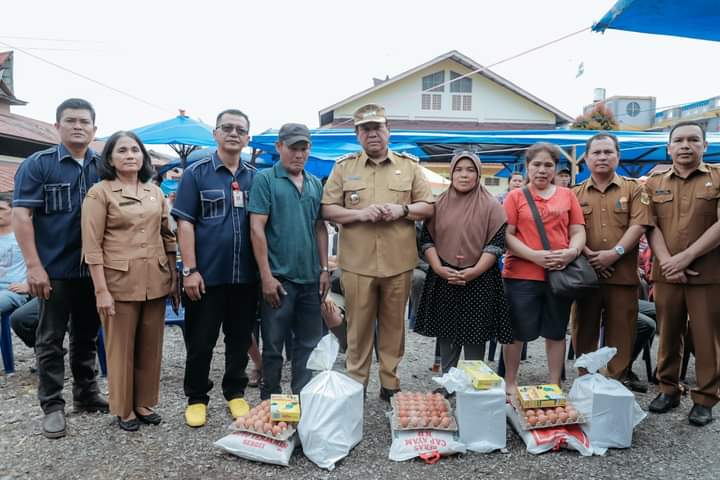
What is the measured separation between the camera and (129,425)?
3107mm

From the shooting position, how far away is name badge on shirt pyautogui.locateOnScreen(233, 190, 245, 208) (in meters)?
3.15

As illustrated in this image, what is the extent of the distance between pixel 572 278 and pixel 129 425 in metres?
2.96

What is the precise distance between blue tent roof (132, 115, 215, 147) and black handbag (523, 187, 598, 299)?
239 inches

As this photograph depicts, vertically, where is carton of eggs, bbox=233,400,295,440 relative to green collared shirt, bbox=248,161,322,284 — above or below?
below

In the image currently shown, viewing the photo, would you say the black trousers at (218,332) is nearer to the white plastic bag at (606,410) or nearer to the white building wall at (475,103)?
the white plastic bag at (606,410)

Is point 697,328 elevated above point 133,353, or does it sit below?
above

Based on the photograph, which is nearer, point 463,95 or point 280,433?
point 280,433

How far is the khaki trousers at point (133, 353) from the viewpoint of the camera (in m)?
2.98

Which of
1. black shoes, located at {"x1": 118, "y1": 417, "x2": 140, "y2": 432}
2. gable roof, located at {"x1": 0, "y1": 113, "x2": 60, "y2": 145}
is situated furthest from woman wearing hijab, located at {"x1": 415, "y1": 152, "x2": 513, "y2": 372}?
gable roof, located at {"x1": 0, "y1": 113, "x2": 60, "y2": 145}

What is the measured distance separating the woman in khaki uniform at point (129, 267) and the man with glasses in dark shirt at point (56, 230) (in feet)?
0.82

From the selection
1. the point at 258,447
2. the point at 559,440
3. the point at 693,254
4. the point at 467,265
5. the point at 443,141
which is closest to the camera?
the point at 258,447

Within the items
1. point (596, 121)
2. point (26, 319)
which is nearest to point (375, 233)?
point (26, 319)

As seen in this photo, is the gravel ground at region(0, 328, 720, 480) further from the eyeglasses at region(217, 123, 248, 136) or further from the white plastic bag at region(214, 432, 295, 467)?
the eyeglasses at region(217, 123, 248, 136)

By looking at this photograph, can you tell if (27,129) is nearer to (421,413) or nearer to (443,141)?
(443,141)
